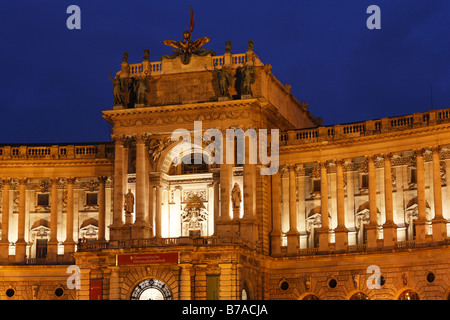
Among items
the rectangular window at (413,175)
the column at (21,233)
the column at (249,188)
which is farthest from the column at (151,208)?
the rectangular window at (413,175)

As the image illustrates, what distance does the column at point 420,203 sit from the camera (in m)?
64.6

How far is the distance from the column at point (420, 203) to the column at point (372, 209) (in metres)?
2.97

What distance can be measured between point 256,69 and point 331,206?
1176 centimetres

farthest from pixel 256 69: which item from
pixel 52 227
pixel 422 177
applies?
pixel 52 227

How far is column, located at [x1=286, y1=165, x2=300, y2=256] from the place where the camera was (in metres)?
69.6

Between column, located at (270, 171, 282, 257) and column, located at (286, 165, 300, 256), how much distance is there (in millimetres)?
796

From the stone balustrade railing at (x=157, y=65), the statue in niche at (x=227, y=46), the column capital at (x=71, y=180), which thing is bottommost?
the column capital at (x=71, y=180)

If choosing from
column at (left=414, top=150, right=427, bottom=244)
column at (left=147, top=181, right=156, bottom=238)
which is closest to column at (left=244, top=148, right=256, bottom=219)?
column at (left=147, top=181, right=156, bottom=238)

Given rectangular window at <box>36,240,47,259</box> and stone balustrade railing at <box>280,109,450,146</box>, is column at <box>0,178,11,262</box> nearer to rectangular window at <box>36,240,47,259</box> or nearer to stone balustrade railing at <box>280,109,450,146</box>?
rectangular window at <box>36,240,47,259</box>

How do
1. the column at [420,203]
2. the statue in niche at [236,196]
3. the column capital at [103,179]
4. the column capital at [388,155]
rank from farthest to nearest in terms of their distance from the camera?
the column capital at [103,179] < the column capital at [388,155] < the statue in niche at [236,196] < the column at [420,203]

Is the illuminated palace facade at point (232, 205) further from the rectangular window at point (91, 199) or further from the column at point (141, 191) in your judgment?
the rectangular window at point (91, 199)

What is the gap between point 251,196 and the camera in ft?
220
